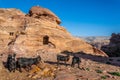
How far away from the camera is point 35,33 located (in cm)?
4475

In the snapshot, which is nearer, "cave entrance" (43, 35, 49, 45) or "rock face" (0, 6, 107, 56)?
"rock face" (0, 6, 107, 56)

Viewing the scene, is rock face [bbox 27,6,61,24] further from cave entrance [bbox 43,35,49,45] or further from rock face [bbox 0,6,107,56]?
cave entrance [bbox 43,35,49,45]

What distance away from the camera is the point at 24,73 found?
2475cm

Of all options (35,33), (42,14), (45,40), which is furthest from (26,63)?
(42,14)

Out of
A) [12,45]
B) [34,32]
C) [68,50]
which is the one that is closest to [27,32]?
[34,32]

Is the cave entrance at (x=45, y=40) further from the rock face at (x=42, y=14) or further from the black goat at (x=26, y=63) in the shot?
the black goat at (x=26, y=63)

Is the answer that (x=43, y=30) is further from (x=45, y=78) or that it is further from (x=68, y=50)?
(x=45, y=78)

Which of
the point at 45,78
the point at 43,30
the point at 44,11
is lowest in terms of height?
the point at 45,78

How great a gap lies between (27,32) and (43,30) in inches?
122

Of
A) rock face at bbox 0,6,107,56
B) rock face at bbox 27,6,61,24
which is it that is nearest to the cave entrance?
rock face at bbox 0,6,107,56

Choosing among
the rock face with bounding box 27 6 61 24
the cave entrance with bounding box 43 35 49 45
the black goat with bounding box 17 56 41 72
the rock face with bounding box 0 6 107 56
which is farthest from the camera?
the rock face with bounding box 27 6 61 24

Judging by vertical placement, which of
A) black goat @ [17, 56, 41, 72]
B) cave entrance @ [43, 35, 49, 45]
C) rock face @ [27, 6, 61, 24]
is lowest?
black goat @ [17, 56, 41, 72]

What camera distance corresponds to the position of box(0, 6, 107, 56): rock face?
42409mm

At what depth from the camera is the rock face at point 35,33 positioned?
4241 cm
